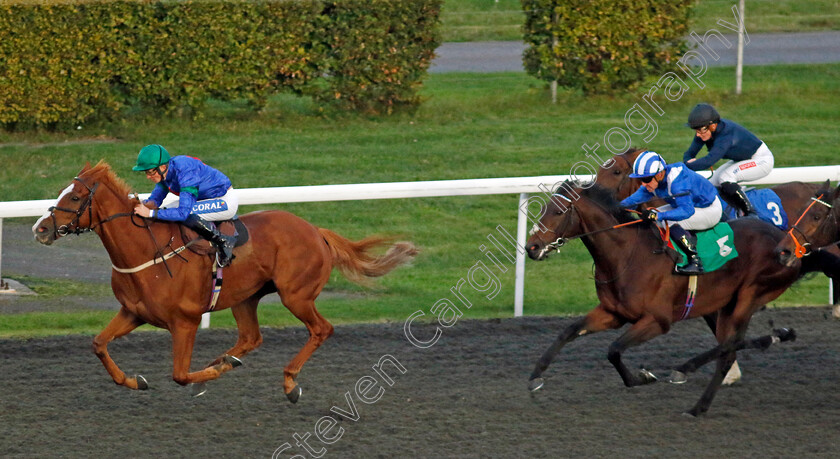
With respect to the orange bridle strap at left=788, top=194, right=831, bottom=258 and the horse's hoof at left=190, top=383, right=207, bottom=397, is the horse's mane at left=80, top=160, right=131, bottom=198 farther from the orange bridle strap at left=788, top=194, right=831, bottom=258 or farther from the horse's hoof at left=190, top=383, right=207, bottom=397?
the orange bridle strap at left=788, top=194, right=831, bottom=258

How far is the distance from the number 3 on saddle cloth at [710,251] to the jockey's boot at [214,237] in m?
2.28

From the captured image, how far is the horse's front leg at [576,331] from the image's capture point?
580 centimetres

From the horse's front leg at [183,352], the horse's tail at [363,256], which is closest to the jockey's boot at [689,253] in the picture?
the horse's tail at [363,256]

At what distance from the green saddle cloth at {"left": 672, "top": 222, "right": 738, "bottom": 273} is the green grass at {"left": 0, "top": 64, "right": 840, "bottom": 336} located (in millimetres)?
1967

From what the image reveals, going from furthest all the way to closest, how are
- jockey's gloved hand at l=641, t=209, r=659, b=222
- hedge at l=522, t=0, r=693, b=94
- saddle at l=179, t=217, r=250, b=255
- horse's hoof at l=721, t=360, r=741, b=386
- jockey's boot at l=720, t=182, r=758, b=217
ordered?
hedge at l=522, t=0, r=693, b=94
jockey's boot at l=720, t=182, r=758, b=217
horse's hoof at l=721, t=360, r=741, b=386
jockey's gloved hand at l=641, t=209, r=659, b=222
saddle at l=179, t=217, r=250, b=255

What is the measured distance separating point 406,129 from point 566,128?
1.67 meters

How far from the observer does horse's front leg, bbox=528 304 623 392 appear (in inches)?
228

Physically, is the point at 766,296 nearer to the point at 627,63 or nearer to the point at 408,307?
the point at 408,307

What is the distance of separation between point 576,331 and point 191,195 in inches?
84.1

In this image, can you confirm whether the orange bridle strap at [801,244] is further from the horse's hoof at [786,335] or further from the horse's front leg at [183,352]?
the horse's front leg at [183,352]

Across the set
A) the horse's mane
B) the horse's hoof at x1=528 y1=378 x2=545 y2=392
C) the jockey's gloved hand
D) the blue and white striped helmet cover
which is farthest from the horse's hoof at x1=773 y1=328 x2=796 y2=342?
the horse's mane

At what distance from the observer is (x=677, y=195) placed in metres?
5.69

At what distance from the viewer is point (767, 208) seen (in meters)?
6.48

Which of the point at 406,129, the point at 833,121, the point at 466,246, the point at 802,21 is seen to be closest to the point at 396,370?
the point at 466,246
